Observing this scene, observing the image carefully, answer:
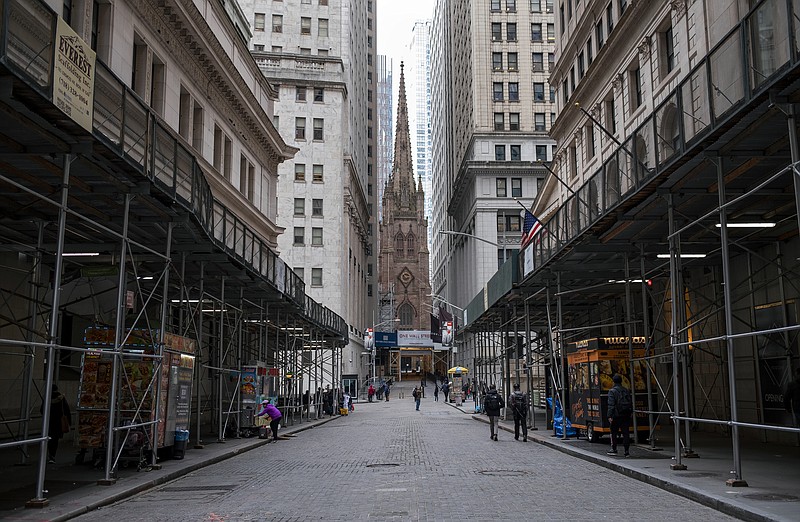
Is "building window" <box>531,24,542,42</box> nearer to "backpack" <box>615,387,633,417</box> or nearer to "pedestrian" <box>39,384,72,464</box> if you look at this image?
"backpack" <box>615,387,633,417</box>

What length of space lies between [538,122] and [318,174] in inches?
945

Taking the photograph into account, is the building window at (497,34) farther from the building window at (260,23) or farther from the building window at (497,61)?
the building window at (260,23)

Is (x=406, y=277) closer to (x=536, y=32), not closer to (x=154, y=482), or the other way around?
(x=536, y=32)

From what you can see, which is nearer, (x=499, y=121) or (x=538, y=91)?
(x=538, y=91)

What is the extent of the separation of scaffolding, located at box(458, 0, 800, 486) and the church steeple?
427 ft

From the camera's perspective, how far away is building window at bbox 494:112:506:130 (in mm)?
81500

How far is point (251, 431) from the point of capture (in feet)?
89.7

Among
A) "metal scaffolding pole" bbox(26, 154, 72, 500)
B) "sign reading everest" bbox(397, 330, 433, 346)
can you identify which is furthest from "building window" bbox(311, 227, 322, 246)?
"metal scaffolding pole" bbox(26, 154, 72, 500)

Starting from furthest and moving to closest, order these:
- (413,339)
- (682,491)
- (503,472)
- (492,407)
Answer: (413,339) < (492,407) < (503,472) < (682,491)

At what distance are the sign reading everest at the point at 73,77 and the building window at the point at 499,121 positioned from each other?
7206 centimetres

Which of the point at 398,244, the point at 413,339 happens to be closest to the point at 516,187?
the point at 413,339

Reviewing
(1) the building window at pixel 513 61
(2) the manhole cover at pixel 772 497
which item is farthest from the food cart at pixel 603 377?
(1) the building window at pixel 513 61

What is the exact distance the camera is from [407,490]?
13.4 metres

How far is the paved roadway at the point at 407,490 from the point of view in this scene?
11008 millimetres
